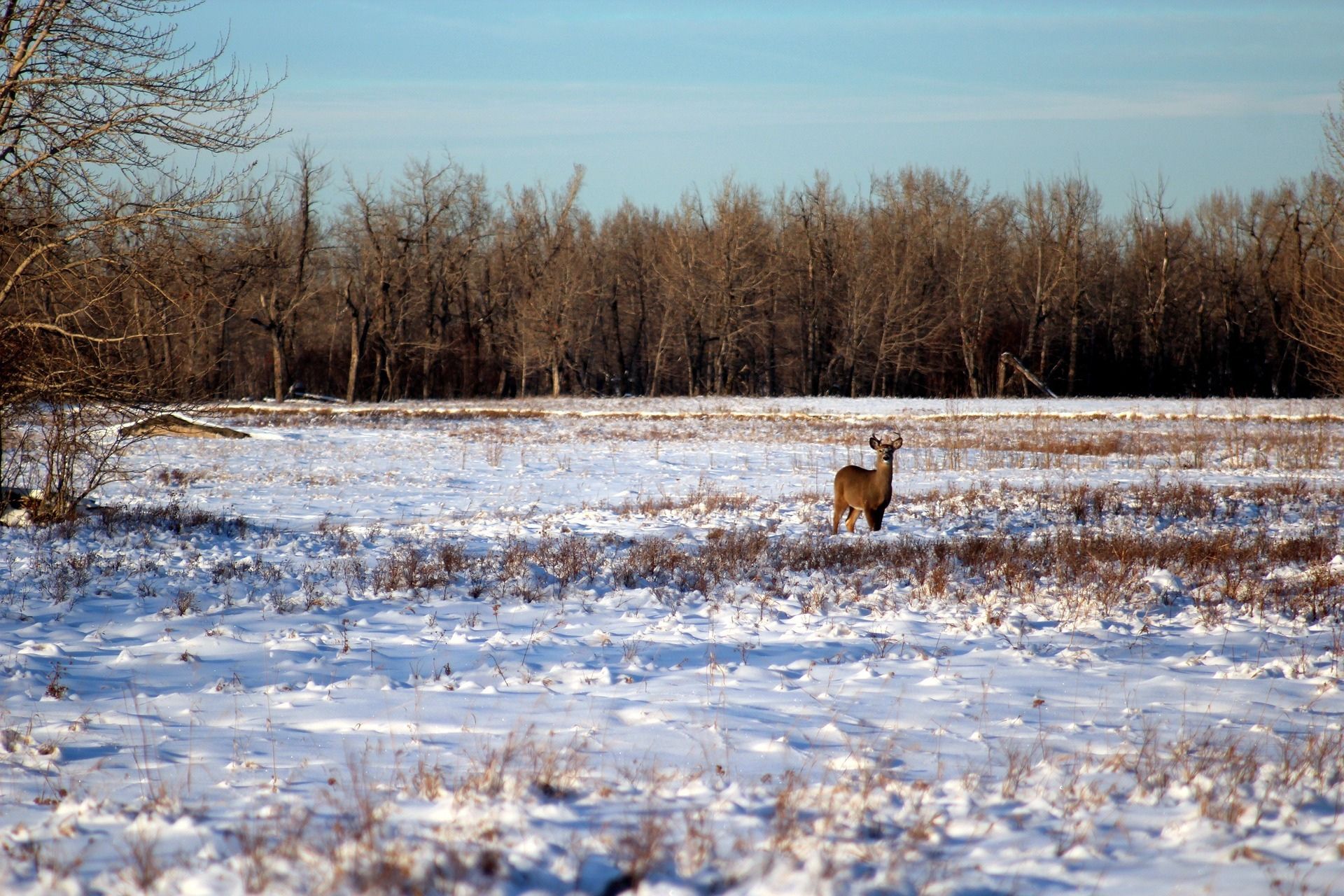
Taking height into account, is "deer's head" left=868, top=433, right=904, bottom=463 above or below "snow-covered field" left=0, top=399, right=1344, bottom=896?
above

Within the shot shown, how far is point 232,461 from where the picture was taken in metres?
22.8

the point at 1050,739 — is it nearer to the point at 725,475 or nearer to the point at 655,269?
the point at 725,475

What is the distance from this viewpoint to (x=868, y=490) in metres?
12.9

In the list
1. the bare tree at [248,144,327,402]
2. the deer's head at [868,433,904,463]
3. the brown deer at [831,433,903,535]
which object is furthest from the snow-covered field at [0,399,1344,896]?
the bare tree at [248,144,327,402]

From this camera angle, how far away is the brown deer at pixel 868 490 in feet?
42.2

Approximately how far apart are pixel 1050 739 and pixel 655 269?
57663 millimetres

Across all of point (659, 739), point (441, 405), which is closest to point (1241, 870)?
point (659, 739)

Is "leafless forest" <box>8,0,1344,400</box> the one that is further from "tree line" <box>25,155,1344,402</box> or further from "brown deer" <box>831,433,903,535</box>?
"brown deer" <box>831,433,903,535</box>

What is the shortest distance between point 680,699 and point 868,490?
7.12 meters

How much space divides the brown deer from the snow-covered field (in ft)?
2.00

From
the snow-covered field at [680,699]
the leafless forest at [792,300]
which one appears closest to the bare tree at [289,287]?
the leafless forest at [792,300]

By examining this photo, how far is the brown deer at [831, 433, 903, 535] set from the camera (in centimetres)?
1285

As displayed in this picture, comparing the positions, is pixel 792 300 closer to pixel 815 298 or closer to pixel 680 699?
pixel 815 298

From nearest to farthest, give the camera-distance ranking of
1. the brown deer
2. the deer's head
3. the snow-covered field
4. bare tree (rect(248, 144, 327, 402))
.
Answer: the snow-covered field, the brown deer, the deer's head, bare tree (rect(248, 144, 327, 402))
